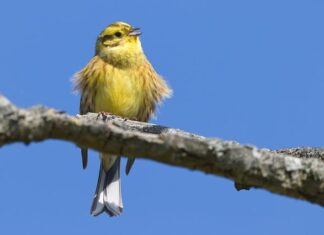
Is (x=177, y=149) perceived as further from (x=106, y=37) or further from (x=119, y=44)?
(x=106, y=37)

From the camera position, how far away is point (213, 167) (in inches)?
99.0

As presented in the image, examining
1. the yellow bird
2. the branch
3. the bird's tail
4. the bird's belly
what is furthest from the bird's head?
the branch

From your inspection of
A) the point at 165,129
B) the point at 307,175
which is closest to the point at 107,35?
the point at 165,129

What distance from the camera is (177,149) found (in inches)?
95.0

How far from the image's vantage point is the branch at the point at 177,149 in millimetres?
2227

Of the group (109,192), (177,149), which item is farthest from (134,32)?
(177,149)

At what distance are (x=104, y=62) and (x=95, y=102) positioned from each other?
59 centimetres

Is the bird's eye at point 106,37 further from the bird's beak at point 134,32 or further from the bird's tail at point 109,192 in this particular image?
the bird's tail at point 109,192

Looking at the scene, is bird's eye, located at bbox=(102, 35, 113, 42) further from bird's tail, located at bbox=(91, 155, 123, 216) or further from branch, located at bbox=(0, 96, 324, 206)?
branch, located at bbox=(0, 96, 324, 206)

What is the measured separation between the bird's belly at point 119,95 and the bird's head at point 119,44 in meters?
0.32

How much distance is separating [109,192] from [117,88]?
1.26m

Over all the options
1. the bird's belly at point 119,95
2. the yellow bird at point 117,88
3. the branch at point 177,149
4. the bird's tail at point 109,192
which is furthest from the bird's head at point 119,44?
the branch at point 177,149

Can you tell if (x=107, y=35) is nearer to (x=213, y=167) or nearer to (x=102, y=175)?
(x=102, y=175)

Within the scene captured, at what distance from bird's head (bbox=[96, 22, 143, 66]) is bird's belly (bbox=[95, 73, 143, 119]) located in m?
0.32
